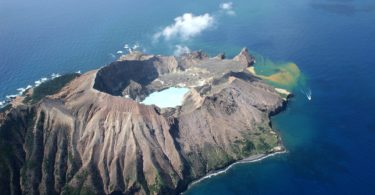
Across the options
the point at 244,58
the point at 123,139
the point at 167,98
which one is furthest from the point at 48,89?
the point at 244,58

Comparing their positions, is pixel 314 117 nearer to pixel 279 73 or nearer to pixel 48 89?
pixel 279 73

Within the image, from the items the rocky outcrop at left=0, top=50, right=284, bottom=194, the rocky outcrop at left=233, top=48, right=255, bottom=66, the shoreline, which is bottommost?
the shoreline

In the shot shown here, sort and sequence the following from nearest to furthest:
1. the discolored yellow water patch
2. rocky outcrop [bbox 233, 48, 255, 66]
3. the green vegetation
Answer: the green vegetation → the discolored yellow water patch → rocky outcrop [bbox 233, 48, 255, 66]

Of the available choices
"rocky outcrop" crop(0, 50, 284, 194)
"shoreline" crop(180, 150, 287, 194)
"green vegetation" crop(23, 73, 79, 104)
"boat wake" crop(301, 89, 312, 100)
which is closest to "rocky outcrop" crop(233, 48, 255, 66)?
"boat wake" crop(301, 89, 312, 100)

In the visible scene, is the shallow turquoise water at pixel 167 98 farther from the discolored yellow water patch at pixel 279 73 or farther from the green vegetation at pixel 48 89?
the discolored yellow water patch at pixel 279 73

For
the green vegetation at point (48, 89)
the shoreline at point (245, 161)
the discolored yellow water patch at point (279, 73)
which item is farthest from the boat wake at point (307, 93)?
the green vegetation at point (48, 89)

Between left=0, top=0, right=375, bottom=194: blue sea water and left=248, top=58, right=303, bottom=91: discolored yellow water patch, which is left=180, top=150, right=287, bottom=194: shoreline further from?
left=248, top=58, right=303, bottom=91: discolored yellow water patch

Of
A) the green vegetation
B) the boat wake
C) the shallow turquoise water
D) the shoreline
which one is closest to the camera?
the shoreline
